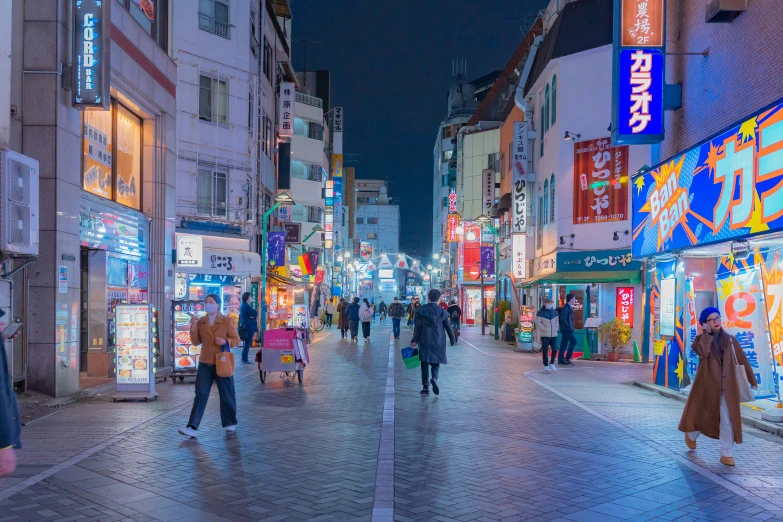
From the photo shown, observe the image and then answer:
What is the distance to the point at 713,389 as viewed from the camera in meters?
9.09

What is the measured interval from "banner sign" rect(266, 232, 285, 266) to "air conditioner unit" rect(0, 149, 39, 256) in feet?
73.5

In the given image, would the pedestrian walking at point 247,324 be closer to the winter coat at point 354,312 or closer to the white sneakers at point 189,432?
the winter coat at point 354,312

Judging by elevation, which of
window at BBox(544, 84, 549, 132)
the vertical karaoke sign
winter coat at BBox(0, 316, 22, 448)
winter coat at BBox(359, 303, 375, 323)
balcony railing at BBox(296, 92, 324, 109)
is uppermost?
balcony railing at BBox(296, 92, 324, 109)

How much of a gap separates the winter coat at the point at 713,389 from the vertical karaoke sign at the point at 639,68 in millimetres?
8488

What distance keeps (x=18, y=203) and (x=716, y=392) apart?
9.77m

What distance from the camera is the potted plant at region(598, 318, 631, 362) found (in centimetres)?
2473

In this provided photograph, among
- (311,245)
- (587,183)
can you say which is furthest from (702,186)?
(311,245)

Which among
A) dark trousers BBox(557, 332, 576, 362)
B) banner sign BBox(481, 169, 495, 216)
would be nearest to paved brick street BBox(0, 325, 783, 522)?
dark trousers BBox(557, 332, 576, 362)

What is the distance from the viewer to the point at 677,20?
17.4 metres

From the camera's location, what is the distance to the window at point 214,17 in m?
31.9

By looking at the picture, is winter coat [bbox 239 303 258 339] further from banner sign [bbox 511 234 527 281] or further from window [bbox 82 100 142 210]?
banner sign [bbox 511 234 527 281]

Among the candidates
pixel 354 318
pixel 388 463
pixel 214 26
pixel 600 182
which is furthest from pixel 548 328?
pixel 214 26

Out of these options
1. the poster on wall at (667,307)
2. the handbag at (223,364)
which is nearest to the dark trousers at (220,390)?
the handbag at (223,364)

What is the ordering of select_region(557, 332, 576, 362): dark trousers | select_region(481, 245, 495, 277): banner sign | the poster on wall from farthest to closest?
select_region(481, 245, 495, 277): banner sign < select_region(557, 332, 576, 362): dark trousers < the poster on wall
